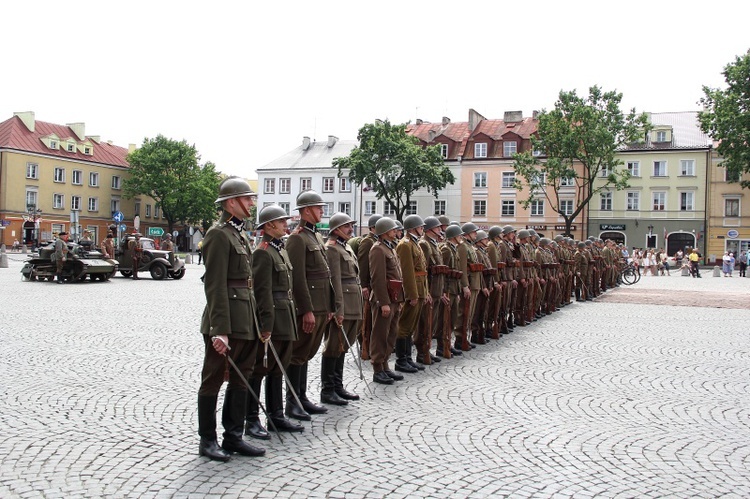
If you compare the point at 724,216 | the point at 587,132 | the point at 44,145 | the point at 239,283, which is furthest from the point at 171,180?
the point at 239,283

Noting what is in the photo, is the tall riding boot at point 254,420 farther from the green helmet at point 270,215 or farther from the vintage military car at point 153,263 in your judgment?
the vintage military car at point 153,263

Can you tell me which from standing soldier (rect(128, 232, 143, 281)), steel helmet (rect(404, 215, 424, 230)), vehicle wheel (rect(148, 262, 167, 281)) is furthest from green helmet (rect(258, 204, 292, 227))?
standing soldier (rect(128, 232, 143, 281))

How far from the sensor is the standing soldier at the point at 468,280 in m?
10.8

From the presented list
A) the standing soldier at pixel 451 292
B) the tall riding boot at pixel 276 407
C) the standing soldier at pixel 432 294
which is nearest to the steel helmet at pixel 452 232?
the standing soldier at pixel 451 292

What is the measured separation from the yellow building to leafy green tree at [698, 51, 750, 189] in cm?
934

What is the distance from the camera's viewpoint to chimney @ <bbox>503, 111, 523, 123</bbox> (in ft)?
220

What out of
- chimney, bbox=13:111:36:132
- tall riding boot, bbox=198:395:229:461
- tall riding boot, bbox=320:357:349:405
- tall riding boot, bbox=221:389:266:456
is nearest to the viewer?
tall riding boot, bbox=198:395:229:461

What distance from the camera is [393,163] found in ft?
197

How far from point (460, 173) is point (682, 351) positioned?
55.9 m

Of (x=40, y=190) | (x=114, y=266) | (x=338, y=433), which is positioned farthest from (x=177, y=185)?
(x=338, y=433)

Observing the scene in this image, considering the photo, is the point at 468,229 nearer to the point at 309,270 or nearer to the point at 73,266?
the point at 309,270

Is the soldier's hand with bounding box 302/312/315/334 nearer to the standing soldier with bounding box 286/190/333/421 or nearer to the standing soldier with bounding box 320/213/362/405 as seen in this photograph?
the standing soldier with bounding box 286/190/333/421

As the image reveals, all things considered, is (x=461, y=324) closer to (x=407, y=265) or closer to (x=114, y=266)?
(x=407, y=265)

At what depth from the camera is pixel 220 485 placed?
474 centimetres
